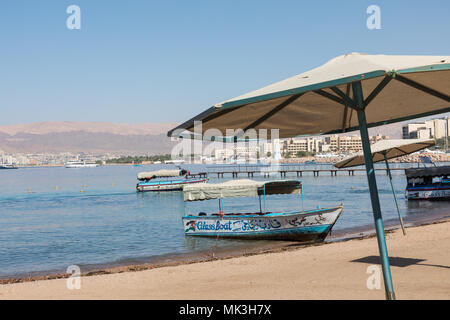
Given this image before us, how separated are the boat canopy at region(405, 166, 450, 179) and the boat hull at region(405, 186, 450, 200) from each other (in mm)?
1177

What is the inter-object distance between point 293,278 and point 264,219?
9.85m

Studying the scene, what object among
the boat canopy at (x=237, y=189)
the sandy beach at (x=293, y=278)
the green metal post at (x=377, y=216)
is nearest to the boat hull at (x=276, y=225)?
the boat canopy at (x=237, y=189)

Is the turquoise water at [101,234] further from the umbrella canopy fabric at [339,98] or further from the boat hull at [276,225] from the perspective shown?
the umbrella canopy fabric at [339,98]

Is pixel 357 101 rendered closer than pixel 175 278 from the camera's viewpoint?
Yes

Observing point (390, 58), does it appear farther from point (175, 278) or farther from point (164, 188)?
point (164, 188)

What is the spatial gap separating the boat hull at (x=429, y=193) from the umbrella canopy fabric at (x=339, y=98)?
106ft

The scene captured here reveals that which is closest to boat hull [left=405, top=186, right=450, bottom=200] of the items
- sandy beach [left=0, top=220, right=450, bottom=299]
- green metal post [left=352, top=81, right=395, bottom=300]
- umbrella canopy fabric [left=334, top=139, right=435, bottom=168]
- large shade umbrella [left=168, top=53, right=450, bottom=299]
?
umbrella canopy fabric [left=334, top=139, right=435, bottom=168]

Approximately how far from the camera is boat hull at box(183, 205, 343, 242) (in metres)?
19.0

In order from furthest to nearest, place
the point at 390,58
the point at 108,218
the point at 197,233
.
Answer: the point at 108,218, the point at 197,233, the point at 390,58

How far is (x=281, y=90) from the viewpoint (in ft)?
13.7

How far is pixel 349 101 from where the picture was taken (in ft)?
15.8
